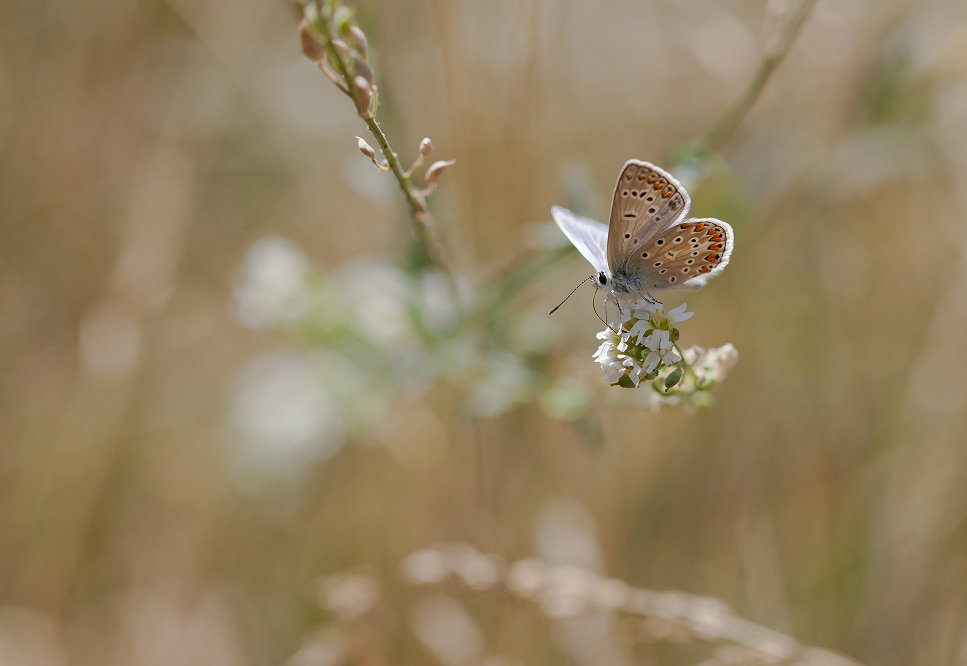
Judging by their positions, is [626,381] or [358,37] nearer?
[358,37]

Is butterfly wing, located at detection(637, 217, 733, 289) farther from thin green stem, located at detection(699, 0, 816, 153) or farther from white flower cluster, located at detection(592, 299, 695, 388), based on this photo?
thin green stem, located at detection(699, 0, 816, 153)

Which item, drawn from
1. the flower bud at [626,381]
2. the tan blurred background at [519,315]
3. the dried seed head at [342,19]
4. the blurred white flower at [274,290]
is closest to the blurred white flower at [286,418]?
the tan blurred background at [519,315]

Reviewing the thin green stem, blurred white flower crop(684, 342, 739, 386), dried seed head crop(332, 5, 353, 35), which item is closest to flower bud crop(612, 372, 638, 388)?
blurred white flower crop(684, 342, 739, 386)

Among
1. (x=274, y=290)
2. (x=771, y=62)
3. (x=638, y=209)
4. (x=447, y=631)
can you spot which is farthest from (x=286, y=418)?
(x=771, y=62)

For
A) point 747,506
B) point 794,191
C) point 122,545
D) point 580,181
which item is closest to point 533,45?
point 580,181

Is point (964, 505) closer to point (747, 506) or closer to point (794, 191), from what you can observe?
point (747, 506)

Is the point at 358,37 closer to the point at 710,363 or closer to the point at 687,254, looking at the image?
the point at 687,254
